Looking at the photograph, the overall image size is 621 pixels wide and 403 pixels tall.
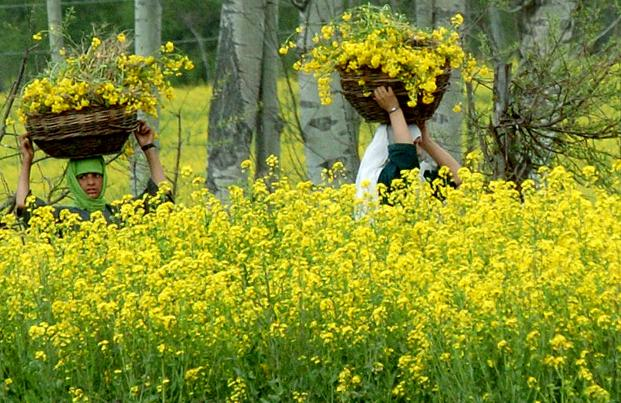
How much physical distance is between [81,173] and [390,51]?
68.8 inches

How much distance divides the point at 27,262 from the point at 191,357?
898 millimetres

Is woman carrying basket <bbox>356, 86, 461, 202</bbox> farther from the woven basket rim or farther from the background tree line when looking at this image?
the woven basket rim

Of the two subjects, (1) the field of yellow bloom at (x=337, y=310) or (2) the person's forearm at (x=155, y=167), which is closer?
(1) the field of yellow bloom at (x=337, y=310)

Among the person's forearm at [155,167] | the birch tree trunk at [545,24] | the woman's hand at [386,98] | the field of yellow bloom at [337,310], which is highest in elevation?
the birch tree trunk at [545,24]

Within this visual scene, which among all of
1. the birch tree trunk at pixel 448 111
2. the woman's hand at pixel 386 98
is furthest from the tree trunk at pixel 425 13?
the woman's hand at pixel 386 98

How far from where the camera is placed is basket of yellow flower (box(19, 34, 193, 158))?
8.91 m

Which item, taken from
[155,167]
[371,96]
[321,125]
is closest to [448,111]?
[321,125]

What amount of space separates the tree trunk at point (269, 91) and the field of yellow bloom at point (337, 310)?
18.7 feet

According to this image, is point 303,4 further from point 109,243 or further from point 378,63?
point 109,243

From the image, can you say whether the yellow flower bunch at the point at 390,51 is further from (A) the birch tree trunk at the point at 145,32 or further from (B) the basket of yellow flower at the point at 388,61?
(A) the birch tree trunk at the point at 145,32

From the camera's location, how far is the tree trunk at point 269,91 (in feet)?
42.8

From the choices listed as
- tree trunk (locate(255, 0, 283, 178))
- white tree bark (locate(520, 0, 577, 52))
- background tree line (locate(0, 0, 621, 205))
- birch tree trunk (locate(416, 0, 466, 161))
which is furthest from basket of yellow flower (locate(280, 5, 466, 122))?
tree trunk (locate(255, 0, 283, 178))

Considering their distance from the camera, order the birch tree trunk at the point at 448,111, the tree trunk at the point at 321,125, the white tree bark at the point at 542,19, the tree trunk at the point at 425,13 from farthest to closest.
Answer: the tree trunk at the point at 425,13, the white tree bark at the point at 542,19, the tree trunk at the point at 321,125, the birch tree trunk at the point at 448,111

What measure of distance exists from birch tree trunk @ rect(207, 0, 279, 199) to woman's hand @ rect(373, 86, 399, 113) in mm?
3788
